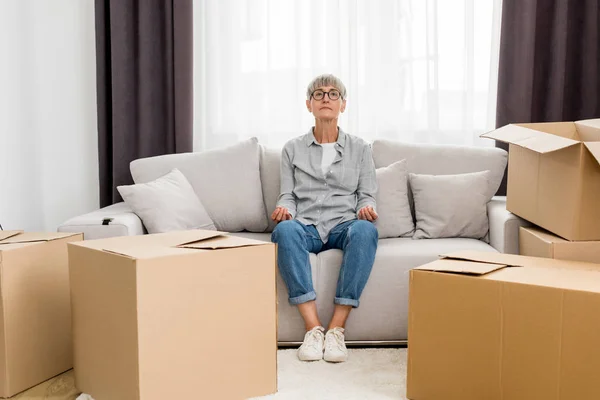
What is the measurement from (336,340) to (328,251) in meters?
0.37

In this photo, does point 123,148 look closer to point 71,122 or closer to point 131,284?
point 71,122

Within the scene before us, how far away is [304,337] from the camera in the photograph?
2348 mm

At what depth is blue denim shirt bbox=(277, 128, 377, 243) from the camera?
2.64m

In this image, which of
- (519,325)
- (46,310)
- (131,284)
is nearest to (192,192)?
(46,310)

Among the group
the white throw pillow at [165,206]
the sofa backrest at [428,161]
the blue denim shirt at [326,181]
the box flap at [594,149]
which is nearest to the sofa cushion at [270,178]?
the sofa backrest at [428,161]

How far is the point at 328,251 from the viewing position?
2.46 metres

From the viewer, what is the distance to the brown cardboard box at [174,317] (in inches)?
63.2

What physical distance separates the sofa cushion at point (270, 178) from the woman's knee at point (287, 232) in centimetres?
49

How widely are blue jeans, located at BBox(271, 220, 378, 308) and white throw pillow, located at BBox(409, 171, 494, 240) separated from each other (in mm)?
418

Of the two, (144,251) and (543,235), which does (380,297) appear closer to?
(543,235)

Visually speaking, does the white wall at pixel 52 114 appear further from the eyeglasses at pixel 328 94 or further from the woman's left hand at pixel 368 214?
the woman's left hand at pixel 368 214

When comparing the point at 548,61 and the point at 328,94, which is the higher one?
the point at 548,61

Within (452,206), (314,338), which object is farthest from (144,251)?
(452,206)

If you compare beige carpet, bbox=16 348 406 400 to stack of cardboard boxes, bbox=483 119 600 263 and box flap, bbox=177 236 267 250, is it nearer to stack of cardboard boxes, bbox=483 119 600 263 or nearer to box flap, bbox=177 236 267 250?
box flap, bbox=177 236 267 250
